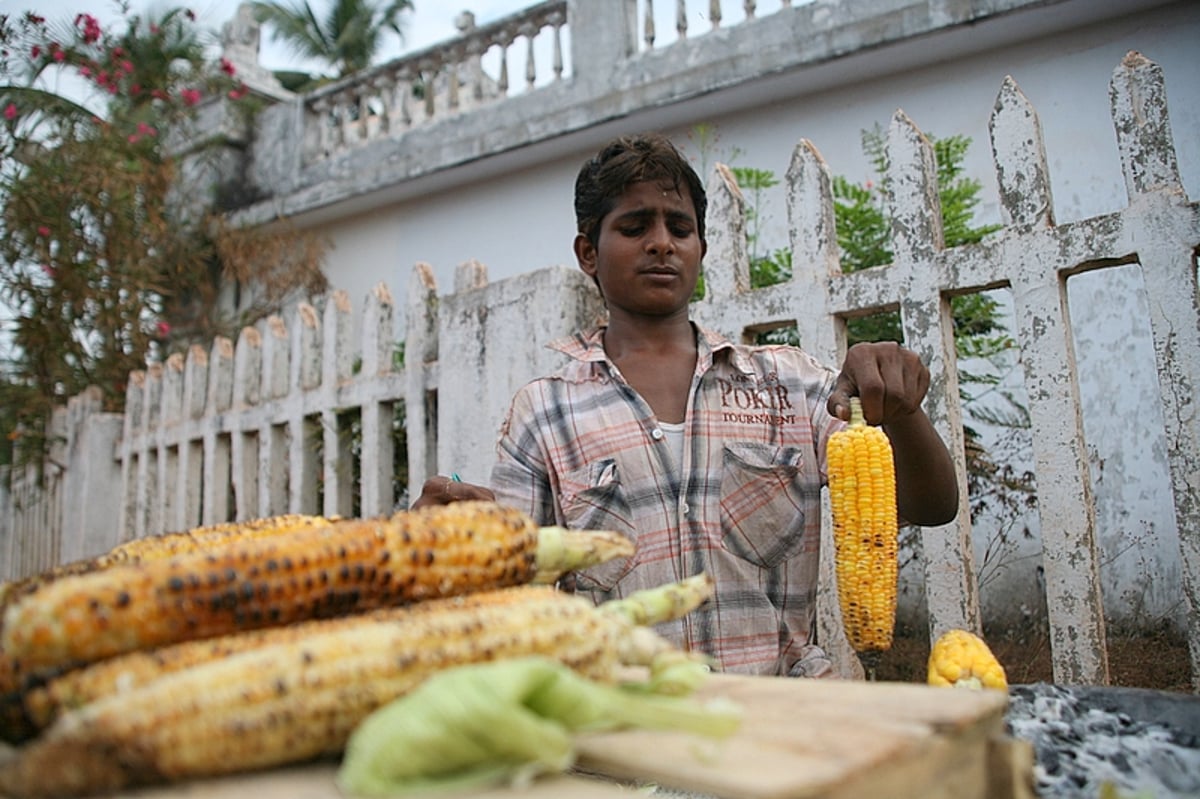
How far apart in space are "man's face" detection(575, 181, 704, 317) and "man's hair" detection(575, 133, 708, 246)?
0.07 ft

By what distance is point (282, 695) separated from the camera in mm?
808

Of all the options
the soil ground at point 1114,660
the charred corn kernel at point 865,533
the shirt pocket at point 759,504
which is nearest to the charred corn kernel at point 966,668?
the charred corn kernel at point 865,533

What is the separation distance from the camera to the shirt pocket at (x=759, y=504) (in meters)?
2.18

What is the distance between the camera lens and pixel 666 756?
796 mm

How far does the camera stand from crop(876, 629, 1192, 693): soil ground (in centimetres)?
330

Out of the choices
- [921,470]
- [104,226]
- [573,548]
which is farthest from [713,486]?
[104,226]

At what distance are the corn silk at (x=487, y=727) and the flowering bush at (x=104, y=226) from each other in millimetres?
6919

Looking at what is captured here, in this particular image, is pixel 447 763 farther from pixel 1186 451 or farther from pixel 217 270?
pixel 217 270

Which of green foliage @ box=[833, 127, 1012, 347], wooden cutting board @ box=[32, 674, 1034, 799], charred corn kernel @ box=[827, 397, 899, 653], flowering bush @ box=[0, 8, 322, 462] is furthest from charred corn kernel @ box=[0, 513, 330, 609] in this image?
flowering bush @ box=[0, 8, 322, 462]

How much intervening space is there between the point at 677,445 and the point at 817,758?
153 centimetres

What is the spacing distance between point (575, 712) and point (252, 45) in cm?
1005

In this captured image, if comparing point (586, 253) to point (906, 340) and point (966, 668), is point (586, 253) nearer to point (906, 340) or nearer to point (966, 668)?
point (906, 340)

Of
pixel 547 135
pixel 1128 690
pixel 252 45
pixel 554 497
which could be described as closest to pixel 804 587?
pixel 554 497

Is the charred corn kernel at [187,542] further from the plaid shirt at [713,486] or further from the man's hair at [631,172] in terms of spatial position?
the man's hair at [631,172]
